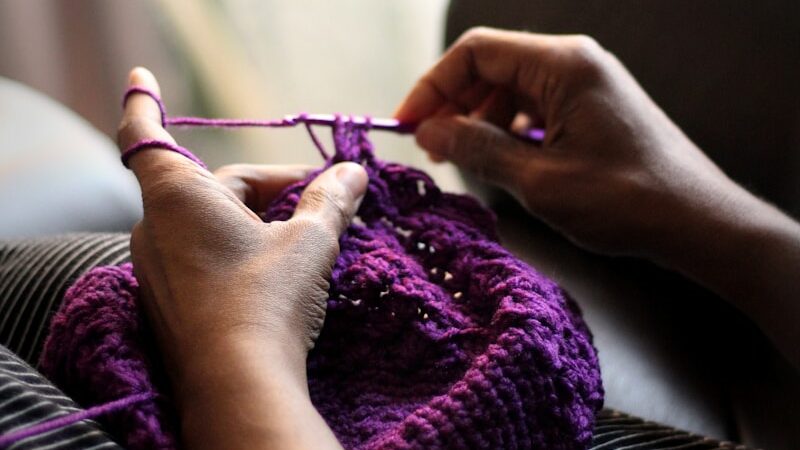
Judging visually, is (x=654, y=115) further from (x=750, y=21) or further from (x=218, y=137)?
(x=218, y=137)

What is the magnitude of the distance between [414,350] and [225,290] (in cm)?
15

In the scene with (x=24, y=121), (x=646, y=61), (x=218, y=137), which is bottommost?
(x=218, y=137)

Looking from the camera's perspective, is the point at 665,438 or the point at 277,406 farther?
the point at 665,438

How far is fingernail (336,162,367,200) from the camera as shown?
617mm

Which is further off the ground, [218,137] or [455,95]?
[455,95]

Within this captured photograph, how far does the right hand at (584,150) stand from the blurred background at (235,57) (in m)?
0.46

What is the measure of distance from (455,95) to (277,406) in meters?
0.52

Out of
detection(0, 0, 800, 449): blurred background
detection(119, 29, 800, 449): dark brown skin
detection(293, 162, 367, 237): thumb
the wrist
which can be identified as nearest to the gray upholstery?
detection(0, 0, 800, 449): blurred background

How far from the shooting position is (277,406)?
1.37ft

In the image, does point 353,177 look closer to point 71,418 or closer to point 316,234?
point 316,234

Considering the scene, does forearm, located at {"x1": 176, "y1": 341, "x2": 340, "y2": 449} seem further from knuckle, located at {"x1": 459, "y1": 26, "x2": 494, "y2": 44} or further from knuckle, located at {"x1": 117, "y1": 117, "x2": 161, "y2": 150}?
knuckle, located at {"x1": 459, "y1": 26, "x2": 494, "y2": 44}

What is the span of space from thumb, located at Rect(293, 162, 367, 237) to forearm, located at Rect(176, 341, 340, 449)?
0.14 metres

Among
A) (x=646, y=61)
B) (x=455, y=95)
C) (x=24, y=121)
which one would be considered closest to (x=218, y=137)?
(x=24, y=121)

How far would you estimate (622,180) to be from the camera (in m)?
0.75
